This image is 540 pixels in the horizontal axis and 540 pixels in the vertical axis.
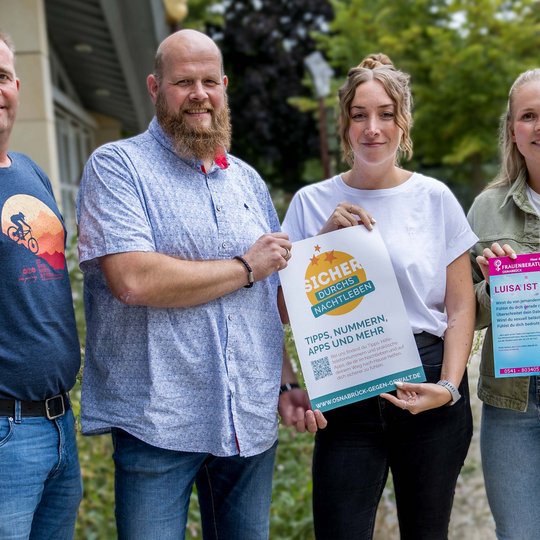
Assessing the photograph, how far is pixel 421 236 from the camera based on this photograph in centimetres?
273

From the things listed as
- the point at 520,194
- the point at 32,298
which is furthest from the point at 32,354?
the point at 520,194

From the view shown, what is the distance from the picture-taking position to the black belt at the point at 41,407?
7.32ft

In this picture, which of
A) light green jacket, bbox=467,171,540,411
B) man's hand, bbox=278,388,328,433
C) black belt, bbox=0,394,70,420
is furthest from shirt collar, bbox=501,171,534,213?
black belt, bbox=0,394,70,420

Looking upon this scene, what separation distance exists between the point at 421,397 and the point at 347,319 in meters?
0.36

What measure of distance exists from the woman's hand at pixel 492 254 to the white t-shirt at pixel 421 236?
81 mm

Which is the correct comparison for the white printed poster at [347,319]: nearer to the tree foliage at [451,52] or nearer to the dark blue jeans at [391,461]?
the dark blue jeans at [391,461]

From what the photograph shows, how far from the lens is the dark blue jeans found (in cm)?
272

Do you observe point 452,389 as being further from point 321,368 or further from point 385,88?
point 385,88

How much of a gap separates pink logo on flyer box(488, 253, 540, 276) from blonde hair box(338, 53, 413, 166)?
0.56 meters

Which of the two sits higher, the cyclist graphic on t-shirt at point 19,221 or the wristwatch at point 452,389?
the cyclist graphic on t-shirt at point 19,221

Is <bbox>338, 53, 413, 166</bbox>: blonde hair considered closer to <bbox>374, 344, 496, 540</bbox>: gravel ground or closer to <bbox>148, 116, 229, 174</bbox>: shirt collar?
<bbox>148, 116, 229, 174</bbox>: shirt collar

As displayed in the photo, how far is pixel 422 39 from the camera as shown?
756 inches

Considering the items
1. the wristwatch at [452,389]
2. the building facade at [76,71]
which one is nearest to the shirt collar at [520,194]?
the wristwatch at [452,389]

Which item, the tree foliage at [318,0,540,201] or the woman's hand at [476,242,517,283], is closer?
the woman's hand at [476,242,517,283]
